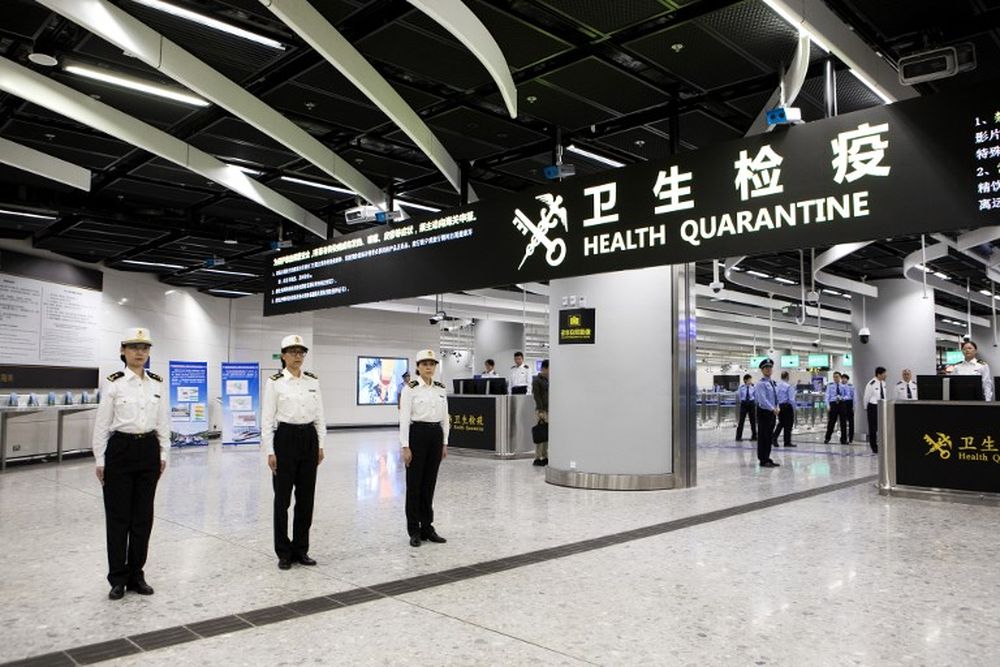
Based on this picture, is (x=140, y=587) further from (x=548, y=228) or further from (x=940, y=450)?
(x=940, y=450)

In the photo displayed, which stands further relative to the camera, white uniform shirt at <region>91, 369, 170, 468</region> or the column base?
the column base

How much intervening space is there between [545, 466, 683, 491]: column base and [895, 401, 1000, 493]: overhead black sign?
2577mm

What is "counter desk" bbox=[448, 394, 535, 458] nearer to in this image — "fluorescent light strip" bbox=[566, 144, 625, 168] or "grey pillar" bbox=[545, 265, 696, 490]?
"grey pillar" bbox=[545, 265, 696, 490]

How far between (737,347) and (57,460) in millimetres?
33563

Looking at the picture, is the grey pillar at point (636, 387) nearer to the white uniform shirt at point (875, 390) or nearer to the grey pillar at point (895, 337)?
the white uniform shirt at point (875, 390)

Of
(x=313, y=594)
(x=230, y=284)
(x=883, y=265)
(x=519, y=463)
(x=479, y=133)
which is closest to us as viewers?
(x=313, y=594)

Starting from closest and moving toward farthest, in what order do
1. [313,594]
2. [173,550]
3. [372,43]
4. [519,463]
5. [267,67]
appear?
1. [313,594]
2. [173,550]
3. [372,43]
4. [267,67]
5. [519,463]

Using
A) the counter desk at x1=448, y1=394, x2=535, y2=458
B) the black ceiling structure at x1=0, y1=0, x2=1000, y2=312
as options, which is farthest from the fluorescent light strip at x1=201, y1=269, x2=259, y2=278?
the counter desk at x1=448, y1=394, x2=535, y2=458

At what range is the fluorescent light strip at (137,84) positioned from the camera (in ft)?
19.1

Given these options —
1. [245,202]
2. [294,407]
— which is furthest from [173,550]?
[245,202]

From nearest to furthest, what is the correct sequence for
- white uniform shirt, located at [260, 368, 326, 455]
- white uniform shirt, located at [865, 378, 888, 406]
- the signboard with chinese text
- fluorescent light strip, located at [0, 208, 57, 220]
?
white uniform shirt, located at [260, 368, 326, 455] < fluorescent light strip, located at [0, 208, 57, 220] < the signboard with chinese text < white uniform shirt, located at [865, 378, 888, 406]

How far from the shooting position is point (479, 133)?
7625mm

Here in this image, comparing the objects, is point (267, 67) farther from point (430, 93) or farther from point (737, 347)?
point (737, 347)

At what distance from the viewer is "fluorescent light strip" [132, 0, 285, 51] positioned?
4.85 metres
